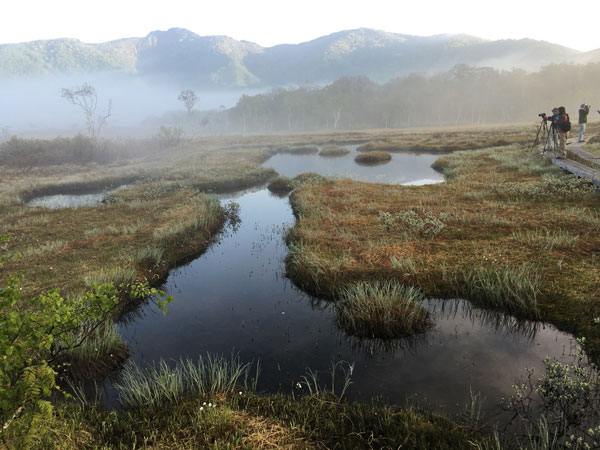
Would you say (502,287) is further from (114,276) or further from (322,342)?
(114,276)

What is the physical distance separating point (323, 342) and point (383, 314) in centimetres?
182

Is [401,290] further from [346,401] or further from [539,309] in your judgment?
[346,401]

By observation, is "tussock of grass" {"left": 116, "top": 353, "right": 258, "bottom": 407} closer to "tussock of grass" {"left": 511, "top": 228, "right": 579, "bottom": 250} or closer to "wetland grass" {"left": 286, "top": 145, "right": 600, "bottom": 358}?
"wetland grass" {"left": 286, "top": 145, "right": 600, "bottom": 358}

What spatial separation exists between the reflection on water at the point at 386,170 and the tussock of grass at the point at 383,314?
70.7 ft

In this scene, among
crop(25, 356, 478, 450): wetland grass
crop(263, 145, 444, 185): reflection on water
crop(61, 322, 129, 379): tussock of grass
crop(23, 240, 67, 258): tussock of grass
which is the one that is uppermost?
crop(263, 145, 444, 185): reflection on water

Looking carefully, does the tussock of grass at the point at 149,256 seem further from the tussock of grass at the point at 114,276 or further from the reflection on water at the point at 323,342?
the reflection on water at the point at 323,342

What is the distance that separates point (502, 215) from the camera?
48.4 feet

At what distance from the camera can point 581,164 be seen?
65.3 ft

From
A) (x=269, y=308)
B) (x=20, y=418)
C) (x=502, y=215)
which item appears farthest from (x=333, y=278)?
(x=502, y=215)

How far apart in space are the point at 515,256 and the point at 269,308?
8518 millimetres

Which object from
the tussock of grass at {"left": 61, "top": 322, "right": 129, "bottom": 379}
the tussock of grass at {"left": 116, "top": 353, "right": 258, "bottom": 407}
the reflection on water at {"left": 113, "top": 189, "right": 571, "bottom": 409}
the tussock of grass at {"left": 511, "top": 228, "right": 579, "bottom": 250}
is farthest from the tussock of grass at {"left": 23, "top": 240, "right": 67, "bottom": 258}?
the tussock of grass at {"left": 511, "top": 228, "right": 579, "bottom": 250}

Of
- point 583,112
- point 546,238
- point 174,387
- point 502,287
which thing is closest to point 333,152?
point 583,112

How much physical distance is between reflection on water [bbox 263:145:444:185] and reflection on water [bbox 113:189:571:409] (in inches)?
836

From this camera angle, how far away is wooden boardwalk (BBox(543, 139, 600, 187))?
16.8 m
